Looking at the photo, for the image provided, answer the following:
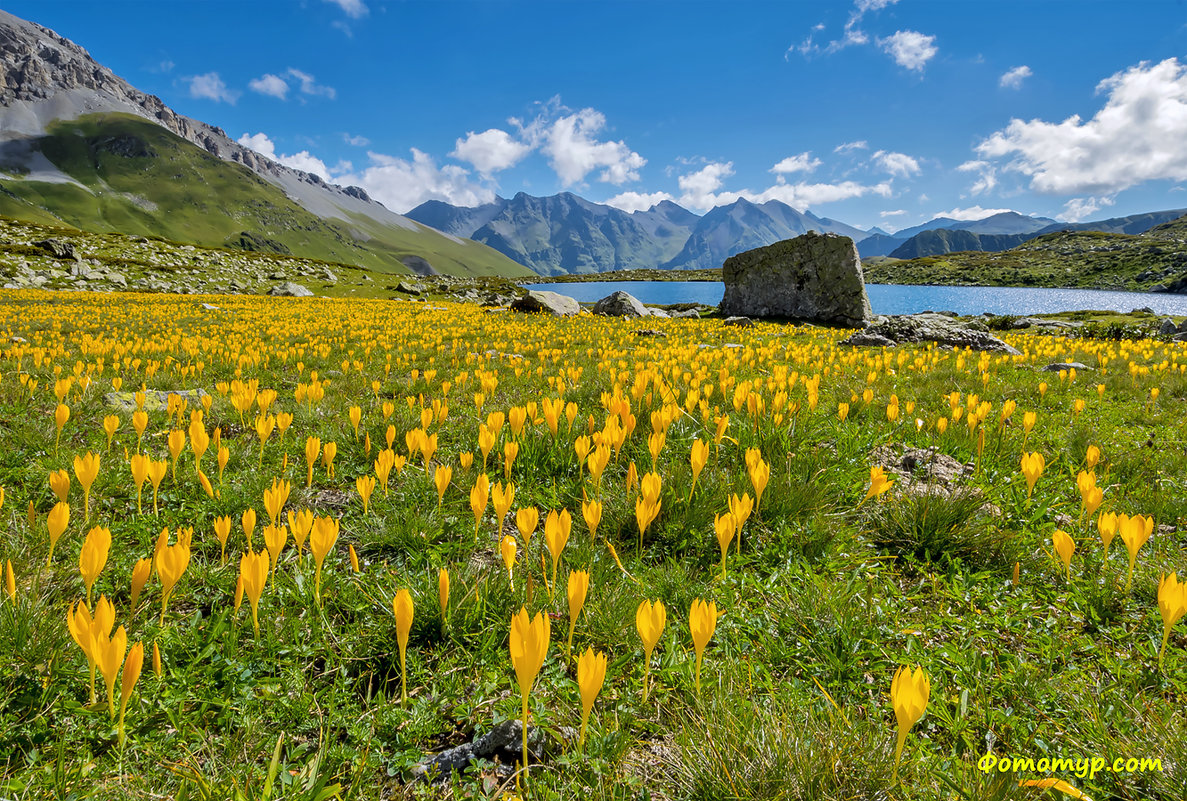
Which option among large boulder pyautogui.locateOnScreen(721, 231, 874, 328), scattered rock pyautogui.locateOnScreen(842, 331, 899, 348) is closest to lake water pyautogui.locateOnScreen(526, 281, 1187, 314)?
large boulder pyautogui.locateOnScreen(721, 231, 874, 328)

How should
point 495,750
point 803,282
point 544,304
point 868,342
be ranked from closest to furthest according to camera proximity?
1. point 495,750
2. point 868,342
3. point 803,282
4. point 544,304

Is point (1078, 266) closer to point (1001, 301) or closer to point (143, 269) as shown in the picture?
point (1001, 301)

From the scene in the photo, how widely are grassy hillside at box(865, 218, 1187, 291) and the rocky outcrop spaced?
137m

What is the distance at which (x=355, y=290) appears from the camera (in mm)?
53406

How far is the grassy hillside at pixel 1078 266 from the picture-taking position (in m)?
120

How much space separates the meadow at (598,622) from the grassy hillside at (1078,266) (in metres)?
154

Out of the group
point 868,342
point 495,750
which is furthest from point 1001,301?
point 495,750

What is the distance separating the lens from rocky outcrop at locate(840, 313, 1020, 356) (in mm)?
13562

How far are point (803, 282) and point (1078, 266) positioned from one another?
186021 mm

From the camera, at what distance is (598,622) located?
2.35m

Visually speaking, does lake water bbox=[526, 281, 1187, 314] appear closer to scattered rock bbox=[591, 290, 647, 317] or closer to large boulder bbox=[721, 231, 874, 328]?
large boulder bbox=[721, 231, 874, 328]

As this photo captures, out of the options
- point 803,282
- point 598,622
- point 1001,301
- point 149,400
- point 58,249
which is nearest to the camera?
point 598,622

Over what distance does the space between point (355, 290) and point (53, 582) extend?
57089 millimetres

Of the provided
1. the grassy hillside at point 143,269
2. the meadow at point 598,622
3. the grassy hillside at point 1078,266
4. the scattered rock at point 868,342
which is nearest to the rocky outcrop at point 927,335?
the scattered rock at point 868,342
